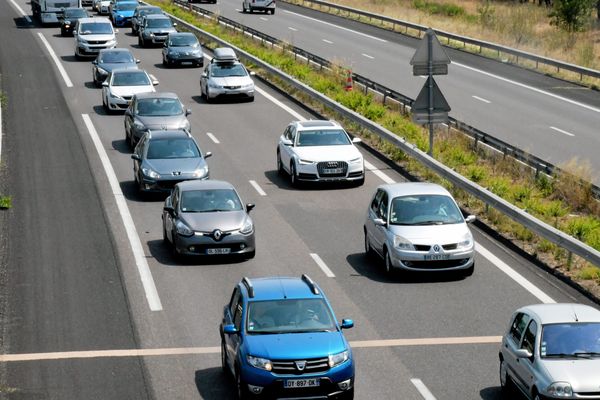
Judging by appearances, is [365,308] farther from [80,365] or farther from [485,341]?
[80,365]

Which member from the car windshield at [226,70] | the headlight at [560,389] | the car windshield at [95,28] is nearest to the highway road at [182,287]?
the headlight at [560,389]

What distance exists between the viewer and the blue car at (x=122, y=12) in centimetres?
6988

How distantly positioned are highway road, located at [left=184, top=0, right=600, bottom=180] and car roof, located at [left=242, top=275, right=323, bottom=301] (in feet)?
51.5

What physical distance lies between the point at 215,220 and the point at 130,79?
19210 millimetres

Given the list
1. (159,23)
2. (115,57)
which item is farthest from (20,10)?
(115,57)

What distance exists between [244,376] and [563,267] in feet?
30.3

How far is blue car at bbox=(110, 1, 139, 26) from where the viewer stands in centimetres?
6988

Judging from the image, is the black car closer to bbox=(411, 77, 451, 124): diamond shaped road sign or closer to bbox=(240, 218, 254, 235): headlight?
bbox=(411, 77, 451, 124): diamond shaped road sign

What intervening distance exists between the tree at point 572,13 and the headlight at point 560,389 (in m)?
57.0

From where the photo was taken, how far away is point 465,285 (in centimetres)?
2164

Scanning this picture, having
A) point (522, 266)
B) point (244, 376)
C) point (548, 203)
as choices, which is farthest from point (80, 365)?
point (548, 203)

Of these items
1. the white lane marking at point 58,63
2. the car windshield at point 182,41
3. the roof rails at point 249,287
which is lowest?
the white lane marking at point 58,63

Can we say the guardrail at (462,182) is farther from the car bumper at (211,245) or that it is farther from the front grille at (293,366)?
the front grille at (293,366)

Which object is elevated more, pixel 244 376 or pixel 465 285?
pixel 244 376
